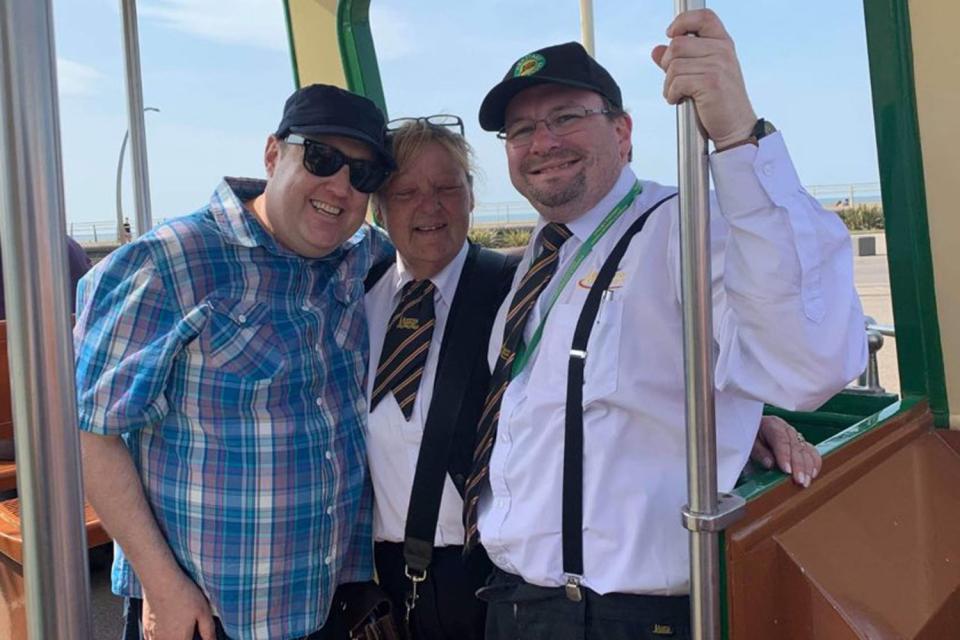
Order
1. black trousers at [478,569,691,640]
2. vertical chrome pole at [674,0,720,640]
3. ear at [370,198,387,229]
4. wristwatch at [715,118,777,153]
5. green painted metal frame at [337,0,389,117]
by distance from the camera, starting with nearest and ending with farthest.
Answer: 1. vertical chrome pole at [674,0,720,640]
2. wristwatch at [715,118,777,153]
3. black trousers at [478,569,691,640]
4. ear at [370,198,387,229]
5. green painted metal frame at [337,0,389,117]

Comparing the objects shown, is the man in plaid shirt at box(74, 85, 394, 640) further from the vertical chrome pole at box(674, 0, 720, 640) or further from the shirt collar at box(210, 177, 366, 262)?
the vertical chrome pole at box(674, 0, 720, 640)

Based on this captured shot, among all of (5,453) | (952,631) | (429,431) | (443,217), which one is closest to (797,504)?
(952,631)

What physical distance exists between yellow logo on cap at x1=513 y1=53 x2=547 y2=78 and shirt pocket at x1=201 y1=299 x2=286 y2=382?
745 millimetres

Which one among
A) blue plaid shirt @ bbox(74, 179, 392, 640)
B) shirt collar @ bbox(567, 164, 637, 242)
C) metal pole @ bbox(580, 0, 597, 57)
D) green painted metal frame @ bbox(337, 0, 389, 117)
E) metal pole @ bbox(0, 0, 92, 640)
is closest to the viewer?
metal pole @ bbox(0, 0, 92, 640)

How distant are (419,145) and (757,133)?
1.02 m

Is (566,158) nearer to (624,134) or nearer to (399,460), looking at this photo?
(624,134)

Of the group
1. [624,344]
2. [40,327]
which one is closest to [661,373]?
[624,344]

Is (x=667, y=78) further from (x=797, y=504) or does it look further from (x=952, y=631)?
(x=952, y=631)

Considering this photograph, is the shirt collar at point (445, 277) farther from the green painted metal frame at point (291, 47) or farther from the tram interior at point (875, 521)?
the green painted metal frame at point (291, 47)

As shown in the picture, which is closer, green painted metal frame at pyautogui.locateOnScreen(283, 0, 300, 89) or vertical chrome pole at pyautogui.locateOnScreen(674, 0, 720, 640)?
vertical chrome pole at pyautogui.locateOnScreen(674, 0, 720, 640)

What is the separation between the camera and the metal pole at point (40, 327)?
727mm

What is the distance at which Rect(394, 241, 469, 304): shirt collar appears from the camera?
1901mm

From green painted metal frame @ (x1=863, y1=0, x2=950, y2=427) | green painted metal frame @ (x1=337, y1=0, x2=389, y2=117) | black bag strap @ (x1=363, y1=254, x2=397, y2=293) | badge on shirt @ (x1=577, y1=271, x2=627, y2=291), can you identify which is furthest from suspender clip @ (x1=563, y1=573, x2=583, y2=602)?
green painted metal frame @ (x1=337, y1=0, x2=389, y2=117)

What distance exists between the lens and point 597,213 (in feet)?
5.43
